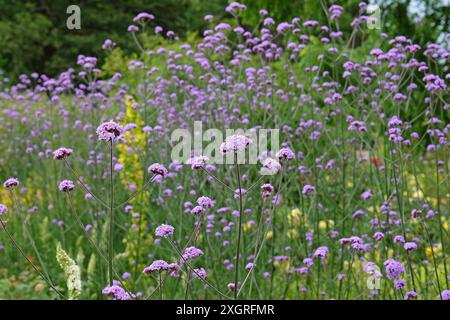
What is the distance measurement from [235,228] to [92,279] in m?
0.94

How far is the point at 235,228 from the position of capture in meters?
4.02

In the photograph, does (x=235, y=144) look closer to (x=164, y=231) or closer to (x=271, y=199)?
(x=164, y=231)

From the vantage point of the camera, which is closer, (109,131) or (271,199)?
(109,131)

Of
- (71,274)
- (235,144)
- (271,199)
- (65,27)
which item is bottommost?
(71,274)

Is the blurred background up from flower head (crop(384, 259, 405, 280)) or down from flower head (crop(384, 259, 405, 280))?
up

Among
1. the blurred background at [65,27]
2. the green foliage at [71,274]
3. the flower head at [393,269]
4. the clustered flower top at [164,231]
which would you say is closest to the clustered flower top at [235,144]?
the clustered flower top at [164,231]

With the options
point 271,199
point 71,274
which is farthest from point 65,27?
point 71,274

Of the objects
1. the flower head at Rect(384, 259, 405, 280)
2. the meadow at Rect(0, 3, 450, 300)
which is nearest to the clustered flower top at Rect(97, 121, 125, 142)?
the meadow at Rect(0, 3, 450, 300)

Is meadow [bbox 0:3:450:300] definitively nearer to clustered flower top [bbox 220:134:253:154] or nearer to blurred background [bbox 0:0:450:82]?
clustered flower top [bbox 220:134:253:154]

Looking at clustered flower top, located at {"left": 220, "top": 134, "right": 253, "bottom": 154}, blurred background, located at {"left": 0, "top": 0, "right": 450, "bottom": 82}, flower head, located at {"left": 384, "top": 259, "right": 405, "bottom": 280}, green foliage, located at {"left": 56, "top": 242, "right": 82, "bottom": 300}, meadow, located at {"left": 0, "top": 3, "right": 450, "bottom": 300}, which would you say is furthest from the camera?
blurred background, located at {"left": 0, "top": 0, "right": 450, "bottom": 82}

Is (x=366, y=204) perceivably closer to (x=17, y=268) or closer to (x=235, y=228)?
(x=235, y=228)

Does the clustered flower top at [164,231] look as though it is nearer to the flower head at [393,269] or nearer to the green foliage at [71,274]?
the green foliage at [71,274]

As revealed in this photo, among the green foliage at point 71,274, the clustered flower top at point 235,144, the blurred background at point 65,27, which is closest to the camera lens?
the clustered flower top at point 235,144
